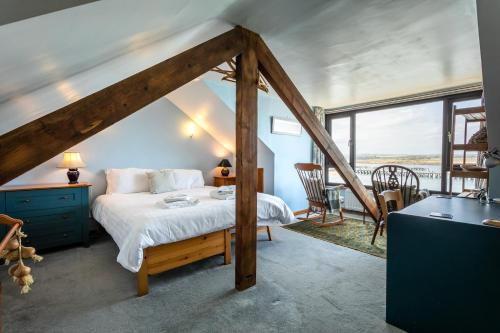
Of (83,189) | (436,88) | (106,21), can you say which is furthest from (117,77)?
(436,88)

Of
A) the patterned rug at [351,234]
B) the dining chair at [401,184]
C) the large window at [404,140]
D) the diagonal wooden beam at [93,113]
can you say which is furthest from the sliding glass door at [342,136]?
the diagonal wooden beam at [93,113]

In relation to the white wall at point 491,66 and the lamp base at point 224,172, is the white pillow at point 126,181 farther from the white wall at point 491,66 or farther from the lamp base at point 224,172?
the white wall at point 491,66

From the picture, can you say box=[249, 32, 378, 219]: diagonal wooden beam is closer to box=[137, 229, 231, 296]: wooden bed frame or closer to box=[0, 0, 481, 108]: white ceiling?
box=[0, 0, 481, 108]: white ceiling

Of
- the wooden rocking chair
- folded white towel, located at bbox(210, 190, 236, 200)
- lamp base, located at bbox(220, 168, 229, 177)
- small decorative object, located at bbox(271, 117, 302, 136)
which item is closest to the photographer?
folded white towel, located at bbox(210, 190, 236, 200)

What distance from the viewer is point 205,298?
1974mm

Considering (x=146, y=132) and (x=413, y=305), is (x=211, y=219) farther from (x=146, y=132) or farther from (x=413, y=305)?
(x=146, y=132)

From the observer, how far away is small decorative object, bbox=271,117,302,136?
4496 millimetres

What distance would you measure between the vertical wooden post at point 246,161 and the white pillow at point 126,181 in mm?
2259

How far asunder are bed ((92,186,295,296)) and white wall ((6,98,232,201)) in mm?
1051

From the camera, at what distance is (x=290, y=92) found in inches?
98.0

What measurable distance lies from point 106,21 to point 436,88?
4.48 meters

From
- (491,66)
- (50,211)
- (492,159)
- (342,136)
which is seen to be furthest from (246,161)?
(342,136)

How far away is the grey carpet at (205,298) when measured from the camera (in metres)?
1.67

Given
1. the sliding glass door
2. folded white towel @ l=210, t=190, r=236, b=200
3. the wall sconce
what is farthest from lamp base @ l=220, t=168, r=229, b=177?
the sliding glass door
